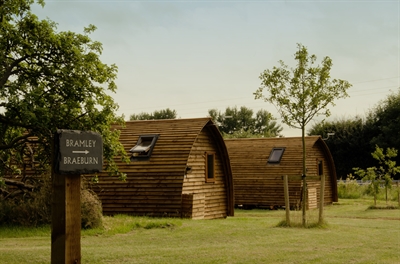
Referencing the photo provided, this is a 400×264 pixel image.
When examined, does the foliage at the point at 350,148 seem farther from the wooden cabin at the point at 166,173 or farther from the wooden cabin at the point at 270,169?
the wooden cabin at the point at 166,173

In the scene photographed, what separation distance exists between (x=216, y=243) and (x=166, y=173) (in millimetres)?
8832

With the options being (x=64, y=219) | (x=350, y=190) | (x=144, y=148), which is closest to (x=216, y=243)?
(x=64, y=219)

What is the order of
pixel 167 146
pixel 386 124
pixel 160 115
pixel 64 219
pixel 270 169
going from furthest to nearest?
pixel 160 115
pixel 386 124
pixel 270 169
pixel 167 146
pixel 64 219

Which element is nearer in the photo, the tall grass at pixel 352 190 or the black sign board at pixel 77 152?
the black sign board at pixel 77 152

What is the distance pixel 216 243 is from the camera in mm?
13922

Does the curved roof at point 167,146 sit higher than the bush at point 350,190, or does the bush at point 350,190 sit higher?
the curved roof at point 167,146

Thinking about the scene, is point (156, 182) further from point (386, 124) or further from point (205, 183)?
point (386, 124)

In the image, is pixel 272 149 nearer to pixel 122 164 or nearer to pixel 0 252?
pixel 122 164

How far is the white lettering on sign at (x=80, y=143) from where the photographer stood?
669cm

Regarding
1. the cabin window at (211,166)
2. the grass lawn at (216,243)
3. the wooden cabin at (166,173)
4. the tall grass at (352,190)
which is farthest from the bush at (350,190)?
the grass lawn at (216,243)

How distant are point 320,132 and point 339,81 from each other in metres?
40.4

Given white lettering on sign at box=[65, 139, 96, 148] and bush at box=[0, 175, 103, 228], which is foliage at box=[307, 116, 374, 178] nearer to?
bush at box=[0, 175, 103, 228]

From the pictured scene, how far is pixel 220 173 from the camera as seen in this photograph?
26.8 meters

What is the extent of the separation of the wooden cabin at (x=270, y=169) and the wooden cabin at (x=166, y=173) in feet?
23.6
